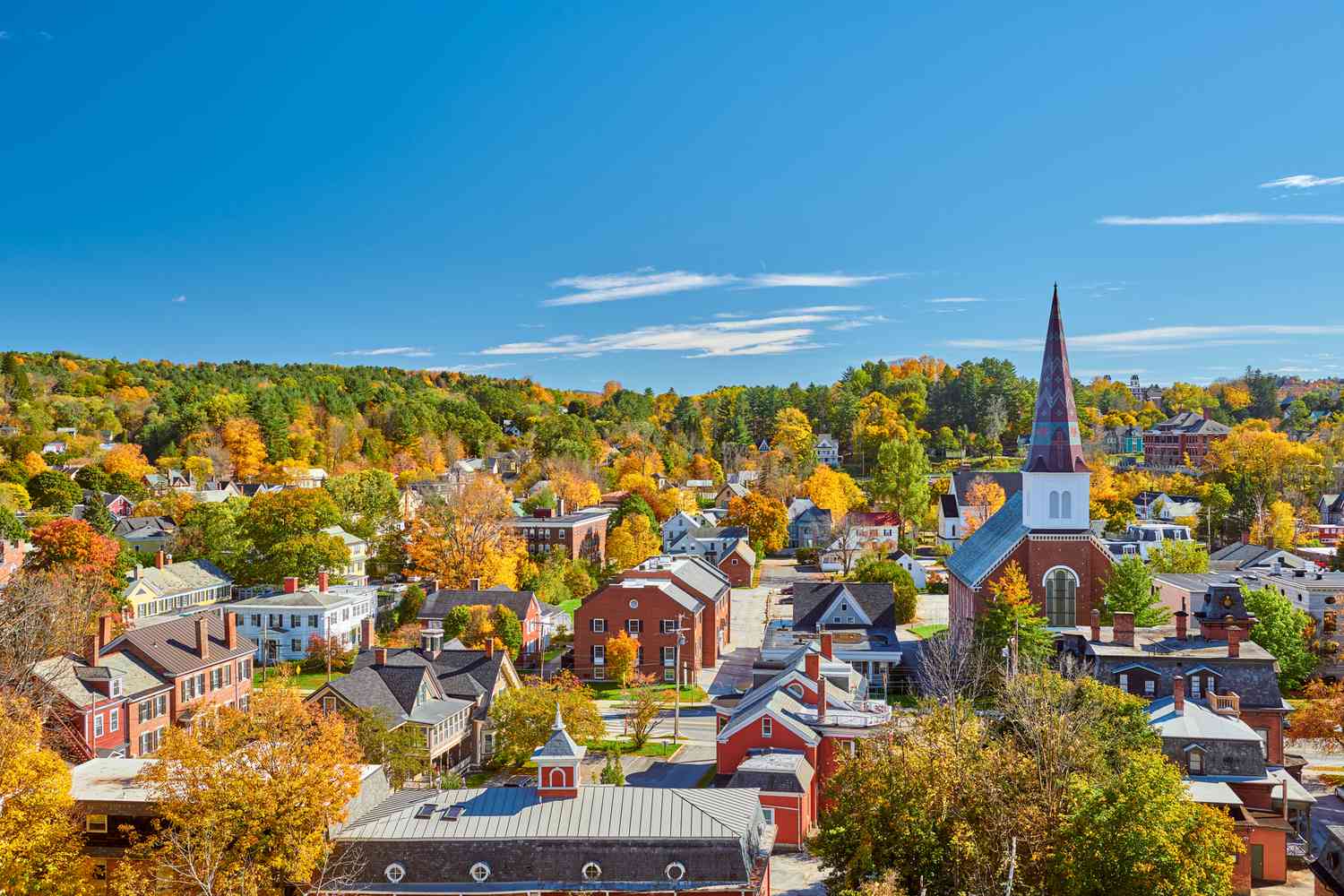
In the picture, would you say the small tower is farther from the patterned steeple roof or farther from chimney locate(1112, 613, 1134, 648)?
the patterned steeple roof

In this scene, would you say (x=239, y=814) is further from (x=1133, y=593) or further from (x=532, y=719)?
(x=1133, y=593)

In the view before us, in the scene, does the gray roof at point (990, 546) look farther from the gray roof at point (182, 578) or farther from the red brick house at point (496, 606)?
the gray roof at point (182, 578)

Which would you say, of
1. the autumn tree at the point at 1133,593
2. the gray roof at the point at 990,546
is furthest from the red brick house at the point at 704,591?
the autumn tree at the point at 1133,593

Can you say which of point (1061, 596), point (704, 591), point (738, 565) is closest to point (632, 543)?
point (738, 565)

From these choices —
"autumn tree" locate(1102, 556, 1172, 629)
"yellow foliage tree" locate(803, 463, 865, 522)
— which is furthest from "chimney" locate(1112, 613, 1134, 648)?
"yellow foliage tree" locate(803, 463, 865, 522)

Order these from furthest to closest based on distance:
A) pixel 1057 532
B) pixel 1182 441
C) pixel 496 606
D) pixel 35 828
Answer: pixel 1182 441, pixel 496 606, pixel 1057 532, pixel 35 828

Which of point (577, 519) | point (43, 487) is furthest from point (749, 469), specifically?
point (43, 487)
